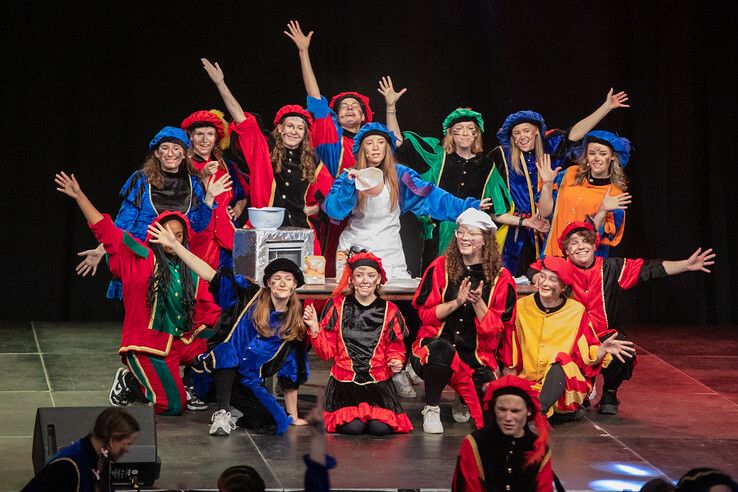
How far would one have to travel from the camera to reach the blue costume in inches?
328

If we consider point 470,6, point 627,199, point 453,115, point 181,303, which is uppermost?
point 470,6

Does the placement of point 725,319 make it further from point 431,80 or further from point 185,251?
point 185,251

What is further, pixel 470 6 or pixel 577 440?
pixel 470 6

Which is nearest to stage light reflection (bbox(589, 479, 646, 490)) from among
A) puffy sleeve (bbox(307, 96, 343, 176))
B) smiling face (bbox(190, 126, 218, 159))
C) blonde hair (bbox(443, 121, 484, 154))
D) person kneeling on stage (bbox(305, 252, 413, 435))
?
person kneeling on stage (bbox(305, 252, 413, 435))

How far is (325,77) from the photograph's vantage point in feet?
31.6

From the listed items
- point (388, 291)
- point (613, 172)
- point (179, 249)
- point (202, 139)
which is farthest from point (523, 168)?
point (179, 249)

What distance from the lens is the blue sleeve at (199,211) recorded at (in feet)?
25.4

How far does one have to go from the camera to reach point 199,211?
7.77m

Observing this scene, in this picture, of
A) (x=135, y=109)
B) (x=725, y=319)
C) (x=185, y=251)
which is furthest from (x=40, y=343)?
(x=725, y=319)

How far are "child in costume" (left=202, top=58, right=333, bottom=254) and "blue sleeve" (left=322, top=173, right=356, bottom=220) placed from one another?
28 cm

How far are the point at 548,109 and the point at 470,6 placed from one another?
34.0 inches

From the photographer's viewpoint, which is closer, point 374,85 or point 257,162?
point 257,162

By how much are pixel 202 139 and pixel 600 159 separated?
219 cm

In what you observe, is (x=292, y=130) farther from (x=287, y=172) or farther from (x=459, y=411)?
(x=459, y=411)
